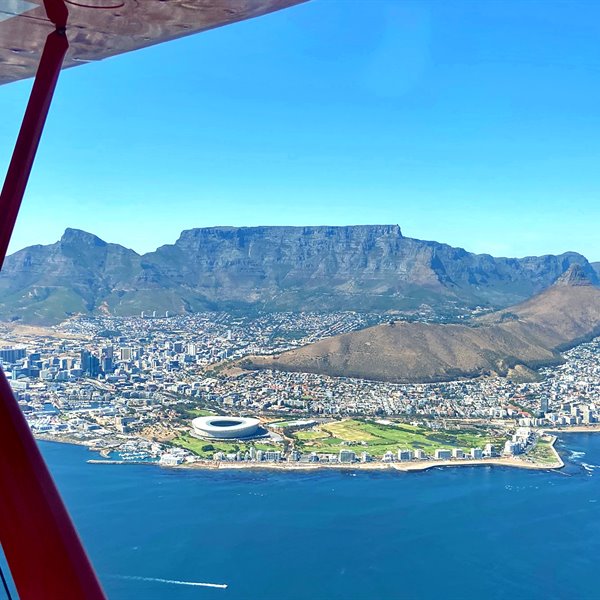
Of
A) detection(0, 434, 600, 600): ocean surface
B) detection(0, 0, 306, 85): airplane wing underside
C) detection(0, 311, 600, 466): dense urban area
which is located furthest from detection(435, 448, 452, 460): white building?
detection(0, 0, 306, 85): airplane wing underside

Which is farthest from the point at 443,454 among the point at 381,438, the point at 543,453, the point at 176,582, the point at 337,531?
the point at 176,582

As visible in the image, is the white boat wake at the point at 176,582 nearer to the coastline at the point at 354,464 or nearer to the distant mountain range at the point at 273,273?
the coastline at the point at 354,464

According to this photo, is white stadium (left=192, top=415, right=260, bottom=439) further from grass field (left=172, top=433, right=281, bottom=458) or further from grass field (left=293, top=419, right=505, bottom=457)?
grass field (left=293, top=419, right=505, bottom=457)

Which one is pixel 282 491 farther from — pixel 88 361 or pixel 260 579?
pixel 88 361

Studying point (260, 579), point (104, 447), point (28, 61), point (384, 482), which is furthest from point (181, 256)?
point (28, 61)

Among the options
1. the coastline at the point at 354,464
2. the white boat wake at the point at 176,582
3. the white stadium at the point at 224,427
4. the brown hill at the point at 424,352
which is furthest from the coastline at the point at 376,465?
the brown hill at the point at 424,352

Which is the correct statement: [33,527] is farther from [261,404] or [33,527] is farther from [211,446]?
[261,404]
